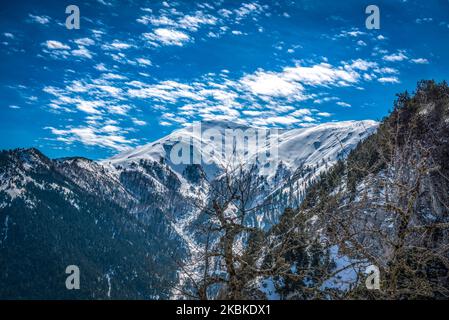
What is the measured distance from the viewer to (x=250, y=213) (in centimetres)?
698

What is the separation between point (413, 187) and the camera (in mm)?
6641

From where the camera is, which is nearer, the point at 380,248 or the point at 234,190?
the point at 234,190

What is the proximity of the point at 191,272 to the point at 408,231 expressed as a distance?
3523 mm
